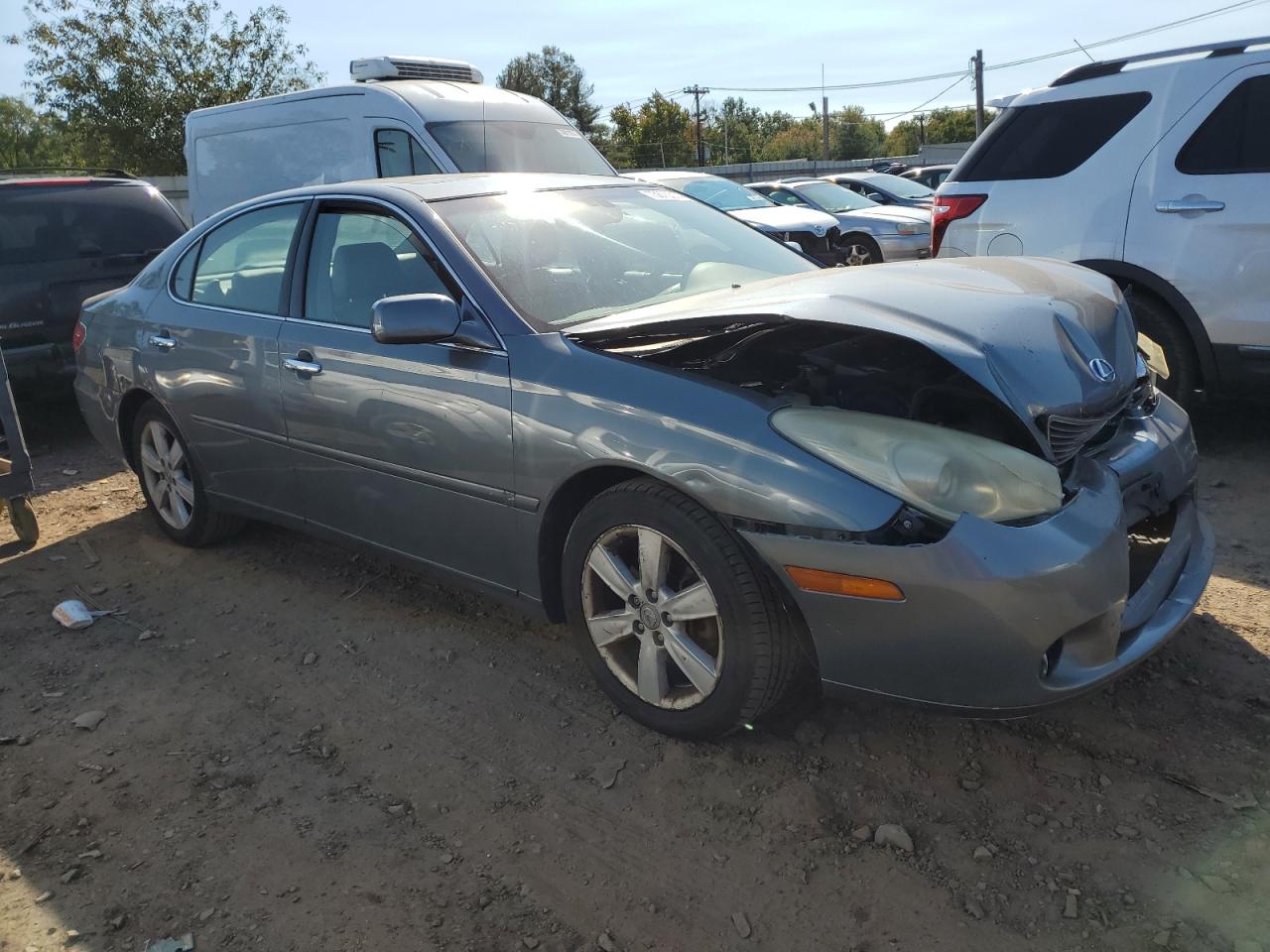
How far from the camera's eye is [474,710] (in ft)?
10.9

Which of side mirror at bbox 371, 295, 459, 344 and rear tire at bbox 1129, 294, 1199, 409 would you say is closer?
side mirror at bbox 371, 295, 459, 344

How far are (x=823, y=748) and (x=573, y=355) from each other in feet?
4.44

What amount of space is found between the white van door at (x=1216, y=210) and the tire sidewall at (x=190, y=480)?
4709 millimetres

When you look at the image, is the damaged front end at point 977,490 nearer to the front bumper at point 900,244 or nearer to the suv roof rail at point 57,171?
the suv roof rail at point 57,171

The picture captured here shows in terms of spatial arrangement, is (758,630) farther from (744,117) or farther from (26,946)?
(744,117)

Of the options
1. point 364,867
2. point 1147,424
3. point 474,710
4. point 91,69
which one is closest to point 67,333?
point 474,710

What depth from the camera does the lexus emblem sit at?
9.75 ft

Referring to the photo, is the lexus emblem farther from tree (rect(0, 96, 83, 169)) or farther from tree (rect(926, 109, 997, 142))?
tree (rect(926, 109, 997, 142))

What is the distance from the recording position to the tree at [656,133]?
234 feet

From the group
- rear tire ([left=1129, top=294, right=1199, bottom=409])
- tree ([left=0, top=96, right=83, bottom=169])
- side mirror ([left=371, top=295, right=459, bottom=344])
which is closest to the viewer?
side mirror ([left=371, top=295, right=459, bottom=344])

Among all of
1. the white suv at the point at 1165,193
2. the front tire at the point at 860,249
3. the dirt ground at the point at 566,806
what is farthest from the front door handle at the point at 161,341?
the front tire at the point at 860,249

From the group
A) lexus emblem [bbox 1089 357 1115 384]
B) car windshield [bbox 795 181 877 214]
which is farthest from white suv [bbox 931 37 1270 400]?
car windshield [bbox 795 181 877 214]

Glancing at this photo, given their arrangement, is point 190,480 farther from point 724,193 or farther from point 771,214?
point 724,193

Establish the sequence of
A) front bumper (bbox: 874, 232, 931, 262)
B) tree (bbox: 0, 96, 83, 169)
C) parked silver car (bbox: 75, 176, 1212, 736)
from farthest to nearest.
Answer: tree (bbox: 0, 96, 83, 169)
front bumper (bbox: 874, 232, 931, 262)
parked silver car (bbox: 75, 176, 1212, 736)
